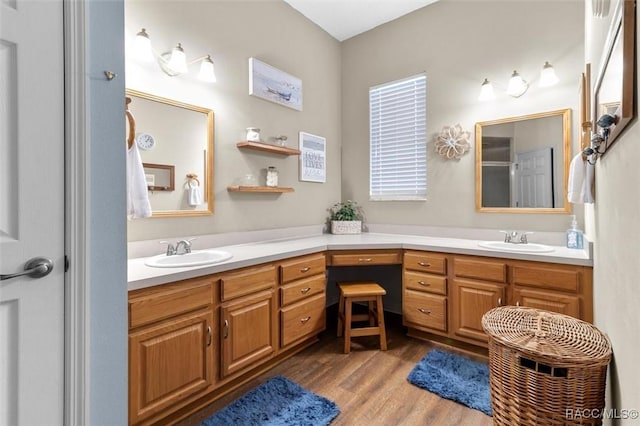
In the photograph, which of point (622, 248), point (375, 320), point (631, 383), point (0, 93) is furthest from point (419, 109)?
point (0, 93)

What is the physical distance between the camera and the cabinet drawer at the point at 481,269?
209cm

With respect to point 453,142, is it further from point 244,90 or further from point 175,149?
point 175,149

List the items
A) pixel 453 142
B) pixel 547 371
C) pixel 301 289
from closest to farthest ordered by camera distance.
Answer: pixel 547 371 < pixel 301 289 < pixel 453 142

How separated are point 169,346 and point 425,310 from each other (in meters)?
1.89

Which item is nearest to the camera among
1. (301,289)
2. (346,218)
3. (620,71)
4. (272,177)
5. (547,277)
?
(620,71)

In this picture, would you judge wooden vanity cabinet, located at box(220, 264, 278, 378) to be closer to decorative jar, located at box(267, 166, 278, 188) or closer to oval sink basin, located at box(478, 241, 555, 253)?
decorative jar, located at box(267, 166, 278, 188)

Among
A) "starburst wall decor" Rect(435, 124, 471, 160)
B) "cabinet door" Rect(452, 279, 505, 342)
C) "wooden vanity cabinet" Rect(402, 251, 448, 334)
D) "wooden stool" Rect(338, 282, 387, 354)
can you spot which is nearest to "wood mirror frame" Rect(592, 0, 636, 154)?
"cabinet door" Rect(452, 279, 505, 342)

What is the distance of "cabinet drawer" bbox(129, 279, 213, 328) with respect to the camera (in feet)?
4.46

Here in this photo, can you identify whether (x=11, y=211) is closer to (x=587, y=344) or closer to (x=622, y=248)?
(x=622, y=248)

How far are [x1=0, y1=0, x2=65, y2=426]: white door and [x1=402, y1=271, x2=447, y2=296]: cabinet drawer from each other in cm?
223

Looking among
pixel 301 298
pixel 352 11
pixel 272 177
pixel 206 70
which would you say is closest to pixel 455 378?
pixel 301 298

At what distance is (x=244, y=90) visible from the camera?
96.9 inches

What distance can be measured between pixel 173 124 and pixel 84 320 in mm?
1404

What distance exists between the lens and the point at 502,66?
100 inches
